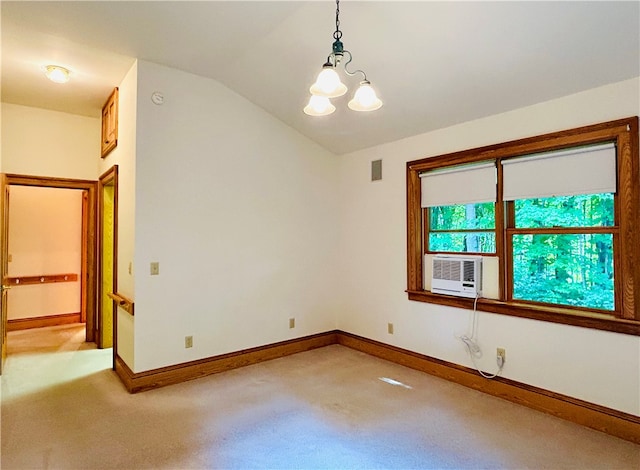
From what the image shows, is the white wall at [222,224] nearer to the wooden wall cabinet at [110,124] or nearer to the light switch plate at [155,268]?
the light switch plate at [155,268]

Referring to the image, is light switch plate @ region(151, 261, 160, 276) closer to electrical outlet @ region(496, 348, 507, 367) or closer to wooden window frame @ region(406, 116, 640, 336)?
wooden window frame @ region(406, 116, 640, 336)

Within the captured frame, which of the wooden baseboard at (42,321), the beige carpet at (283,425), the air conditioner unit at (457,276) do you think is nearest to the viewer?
the beige carpet at (283,425)

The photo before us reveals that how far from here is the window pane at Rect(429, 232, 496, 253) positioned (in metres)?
3.38

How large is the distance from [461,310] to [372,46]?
2435 mm

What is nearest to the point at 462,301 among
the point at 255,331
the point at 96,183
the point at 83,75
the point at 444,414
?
the point at 444,414

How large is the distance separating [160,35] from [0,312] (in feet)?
10.2

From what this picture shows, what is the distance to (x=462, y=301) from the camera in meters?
3.43

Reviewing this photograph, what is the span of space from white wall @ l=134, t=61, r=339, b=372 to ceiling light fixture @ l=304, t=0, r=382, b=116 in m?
1.79

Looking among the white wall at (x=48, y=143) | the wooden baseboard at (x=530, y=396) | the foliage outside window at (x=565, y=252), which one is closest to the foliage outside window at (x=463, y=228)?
the foliage outside window at (x=565, y=252)

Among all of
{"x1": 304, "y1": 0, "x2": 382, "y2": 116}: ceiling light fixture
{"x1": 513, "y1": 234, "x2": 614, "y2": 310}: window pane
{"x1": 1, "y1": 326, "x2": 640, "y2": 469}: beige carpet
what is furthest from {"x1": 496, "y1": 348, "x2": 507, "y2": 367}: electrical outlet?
{"x1": 304, "y1": 0, "x2": 382, "y2": 116}: ceiling light fixture

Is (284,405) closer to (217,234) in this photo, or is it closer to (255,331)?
(255,331)

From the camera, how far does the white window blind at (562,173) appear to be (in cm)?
262

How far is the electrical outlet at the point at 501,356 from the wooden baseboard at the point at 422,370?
5.4 inches

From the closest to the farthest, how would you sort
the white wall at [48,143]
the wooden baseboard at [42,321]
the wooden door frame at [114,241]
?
the wooden door frame at [114,241], the white wall at [48,143], the wooden baseboard at [42,321]
